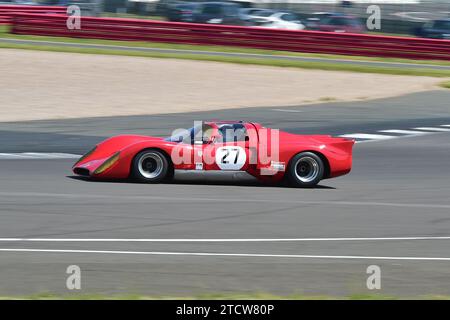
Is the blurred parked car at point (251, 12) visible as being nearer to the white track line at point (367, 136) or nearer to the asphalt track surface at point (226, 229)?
the white track line at point (367, 136)

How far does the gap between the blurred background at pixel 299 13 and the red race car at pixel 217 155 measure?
25.3m

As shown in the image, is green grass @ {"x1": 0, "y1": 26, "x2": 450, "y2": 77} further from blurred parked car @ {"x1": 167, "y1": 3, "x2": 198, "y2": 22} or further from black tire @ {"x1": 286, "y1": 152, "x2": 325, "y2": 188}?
black tire @ {"x1": 286, "y1": 152, "x2": 325, "y2": 188}

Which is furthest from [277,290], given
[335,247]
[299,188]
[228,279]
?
[299,188]

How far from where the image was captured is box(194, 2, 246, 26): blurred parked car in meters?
38.0

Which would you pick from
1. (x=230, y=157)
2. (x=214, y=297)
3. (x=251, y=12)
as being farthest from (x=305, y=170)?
(x=251, y=12)

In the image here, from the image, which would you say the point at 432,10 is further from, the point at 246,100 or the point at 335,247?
the point at 335,247

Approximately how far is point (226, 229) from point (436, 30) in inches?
1128

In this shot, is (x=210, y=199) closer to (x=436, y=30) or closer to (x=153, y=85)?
(x=153, y=85)

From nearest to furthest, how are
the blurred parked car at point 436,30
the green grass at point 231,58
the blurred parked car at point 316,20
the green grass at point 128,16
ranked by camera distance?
1. the green grass at point 231,58
2. the blurred parked car at point 436,30
3. the blurred parked car at point 316,20
4. the green grass at point 128,16

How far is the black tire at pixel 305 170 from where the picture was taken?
12328 mm

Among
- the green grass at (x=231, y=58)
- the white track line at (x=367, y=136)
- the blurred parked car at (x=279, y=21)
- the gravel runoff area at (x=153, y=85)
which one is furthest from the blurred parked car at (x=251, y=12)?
the white track line at (x=367, y=136)

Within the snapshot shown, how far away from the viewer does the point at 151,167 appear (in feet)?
40.3

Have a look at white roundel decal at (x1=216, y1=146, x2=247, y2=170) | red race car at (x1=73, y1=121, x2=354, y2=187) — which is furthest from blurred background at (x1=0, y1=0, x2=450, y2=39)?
white roundel decal at (x1=216, y1=146, x2=247, y2=170)

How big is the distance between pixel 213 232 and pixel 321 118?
1062 cm
